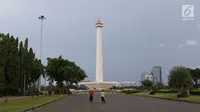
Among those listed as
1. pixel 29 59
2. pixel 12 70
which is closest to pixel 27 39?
pixel 29 59

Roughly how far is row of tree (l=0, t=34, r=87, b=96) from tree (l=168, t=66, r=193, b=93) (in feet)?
89.2

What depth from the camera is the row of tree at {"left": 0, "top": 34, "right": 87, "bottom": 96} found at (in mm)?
51856

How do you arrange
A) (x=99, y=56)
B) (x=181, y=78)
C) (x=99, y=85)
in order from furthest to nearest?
(x=99, y=85)
(x=99, y=56)
(x=181, y=78)

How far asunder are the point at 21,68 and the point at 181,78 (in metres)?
32.0

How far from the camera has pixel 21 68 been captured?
5925cm

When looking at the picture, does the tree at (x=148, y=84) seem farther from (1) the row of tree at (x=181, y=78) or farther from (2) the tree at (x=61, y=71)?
(1) the row of tree at (x=181, y=78)

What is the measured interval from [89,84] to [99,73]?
12.4 meters

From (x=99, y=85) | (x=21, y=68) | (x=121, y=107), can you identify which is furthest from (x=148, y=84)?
(x=121, y=107)

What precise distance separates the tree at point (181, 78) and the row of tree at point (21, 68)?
1071 inches

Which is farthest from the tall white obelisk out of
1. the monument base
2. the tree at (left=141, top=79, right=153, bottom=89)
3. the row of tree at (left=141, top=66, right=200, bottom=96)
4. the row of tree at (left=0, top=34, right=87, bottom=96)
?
the row of tree at (left=141, top=66, right=200, bottom=96)

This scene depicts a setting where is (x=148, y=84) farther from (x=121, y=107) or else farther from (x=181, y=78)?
(x=121, y=107)

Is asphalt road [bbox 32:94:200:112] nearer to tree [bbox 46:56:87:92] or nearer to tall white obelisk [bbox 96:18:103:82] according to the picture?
tree [bbox 46:56:87:92]

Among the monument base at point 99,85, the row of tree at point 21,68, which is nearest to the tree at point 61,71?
the row of tree at point 21,68

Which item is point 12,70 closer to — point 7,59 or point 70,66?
point 7,59
